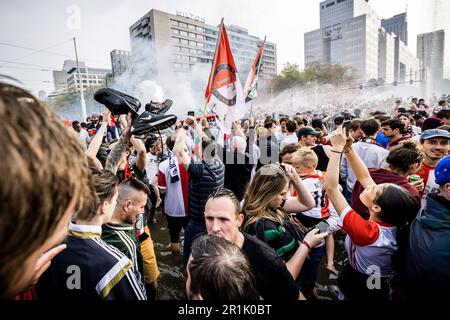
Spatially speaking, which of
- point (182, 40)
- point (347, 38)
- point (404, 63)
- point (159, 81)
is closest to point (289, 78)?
point (159, 81)

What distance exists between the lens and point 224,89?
4.94m

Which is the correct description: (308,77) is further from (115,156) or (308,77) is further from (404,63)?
(404,63)

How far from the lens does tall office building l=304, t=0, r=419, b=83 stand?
102 metres

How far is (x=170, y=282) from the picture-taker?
148 inches

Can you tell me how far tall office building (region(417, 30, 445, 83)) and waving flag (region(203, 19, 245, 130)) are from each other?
9441 centimetres

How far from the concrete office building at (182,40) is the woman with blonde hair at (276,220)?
57930 millimetres

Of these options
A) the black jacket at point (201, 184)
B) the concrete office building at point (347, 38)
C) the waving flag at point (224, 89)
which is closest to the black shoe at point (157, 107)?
the black jacket at point (201, 184)

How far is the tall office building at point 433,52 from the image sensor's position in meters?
81.1

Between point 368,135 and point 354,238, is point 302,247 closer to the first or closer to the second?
point 354,238

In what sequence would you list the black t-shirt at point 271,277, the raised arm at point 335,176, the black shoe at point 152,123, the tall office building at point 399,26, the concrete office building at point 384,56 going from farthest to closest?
Answer: the tall office building at point 399,26, the concrete office building at point 384,56, the black shoe at point 152,123, the raised arm at point 335,176, the black t-shirt at point 271,277

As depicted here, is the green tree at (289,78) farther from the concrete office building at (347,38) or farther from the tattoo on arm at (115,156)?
the tattoo on arm at (115,156)

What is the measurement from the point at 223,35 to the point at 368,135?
128 inches

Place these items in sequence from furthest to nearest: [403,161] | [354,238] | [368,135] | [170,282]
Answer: [368,135] < [170,282] < [403,161] < [354,238]
